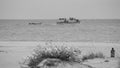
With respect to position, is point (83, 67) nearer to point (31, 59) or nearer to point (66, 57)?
point (66, 57)

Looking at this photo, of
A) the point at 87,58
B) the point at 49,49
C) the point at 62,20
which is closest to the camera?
the point at 49,49

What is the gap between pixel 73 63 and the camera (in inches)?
189

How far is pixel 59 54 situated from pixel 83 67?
693 mm

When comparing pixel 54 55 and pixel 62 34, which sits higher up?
pixel 54 55

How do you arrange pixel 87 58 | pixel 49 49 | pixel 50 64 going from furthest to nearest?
pixel 87 58 < pixel 49 49 < pixel 50 64

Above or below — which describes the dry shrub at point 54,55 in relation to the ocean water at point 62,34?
above

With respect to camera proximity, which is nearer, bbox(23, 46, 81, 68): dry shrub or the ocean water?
bbox(23, 46, 81, 68): dry shrub

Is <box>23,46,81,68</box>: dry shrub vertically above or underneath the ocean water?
above

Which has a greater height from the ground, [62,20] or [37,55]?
[37,55]

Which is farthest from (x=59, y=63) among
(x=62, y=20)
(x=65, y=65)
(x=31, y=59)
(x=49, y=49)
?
(x=62, y=20)

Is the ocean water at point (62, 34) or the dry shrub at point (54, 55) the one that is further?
the ocean water at point (62, 34)

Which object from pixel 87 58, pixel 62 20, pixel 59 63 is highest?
pixel 59 63

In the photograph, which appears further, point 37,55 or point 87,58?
point 87,58

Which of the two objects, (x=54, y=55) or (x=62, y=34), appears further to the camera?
(x=62, y=34)
